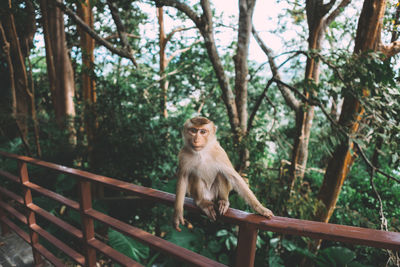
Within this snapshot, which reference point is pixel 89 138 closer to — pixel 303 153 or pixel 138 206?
pixel 138 206

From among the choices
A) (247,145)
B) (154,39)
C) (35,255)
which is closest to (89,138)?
(35,255)

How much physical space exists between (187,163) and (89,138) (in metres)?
3.18

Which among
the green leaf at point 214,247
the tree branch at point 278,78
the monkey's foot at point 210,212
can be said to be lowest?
the green leaf at point 214,247

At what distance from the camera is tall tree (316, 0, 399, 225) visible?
247 cm

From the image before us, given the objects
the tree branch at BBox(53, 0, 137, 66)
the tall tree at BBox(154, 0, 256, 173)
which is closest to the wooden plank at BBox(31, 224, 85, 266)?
the tall tree at BBox(154, 0, 256, 173)

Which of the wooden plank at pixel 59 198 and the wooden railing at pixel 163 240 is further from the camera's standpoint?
the wooden plank at pixel 59 198

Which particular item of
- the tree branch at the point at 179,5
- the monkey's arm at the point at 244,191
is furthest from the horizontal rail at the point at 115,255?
the tree branch at the point at 179,5

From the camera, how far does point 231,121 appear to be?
3.41 meters

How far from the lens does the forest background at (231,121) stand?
2.36m

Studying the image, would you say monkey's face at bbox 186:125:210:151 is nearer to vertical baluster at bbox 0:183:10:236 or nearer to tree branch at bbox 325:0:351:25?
vertical baluster at bbox 0:183:10:236

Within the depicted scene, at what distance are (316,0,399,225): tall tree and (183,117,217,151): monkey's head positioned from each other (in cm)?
147

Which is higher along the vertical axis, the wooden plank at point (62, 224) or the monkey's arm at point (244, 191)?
the monkey's arm at point (244, 191)

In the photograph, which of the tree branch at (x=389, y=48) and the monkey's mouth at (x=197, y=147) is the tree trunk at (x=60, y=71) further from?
the tree branch at (x=389, y=48)

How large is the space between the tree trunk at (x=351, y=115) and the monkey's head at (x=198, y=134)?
1.50m
